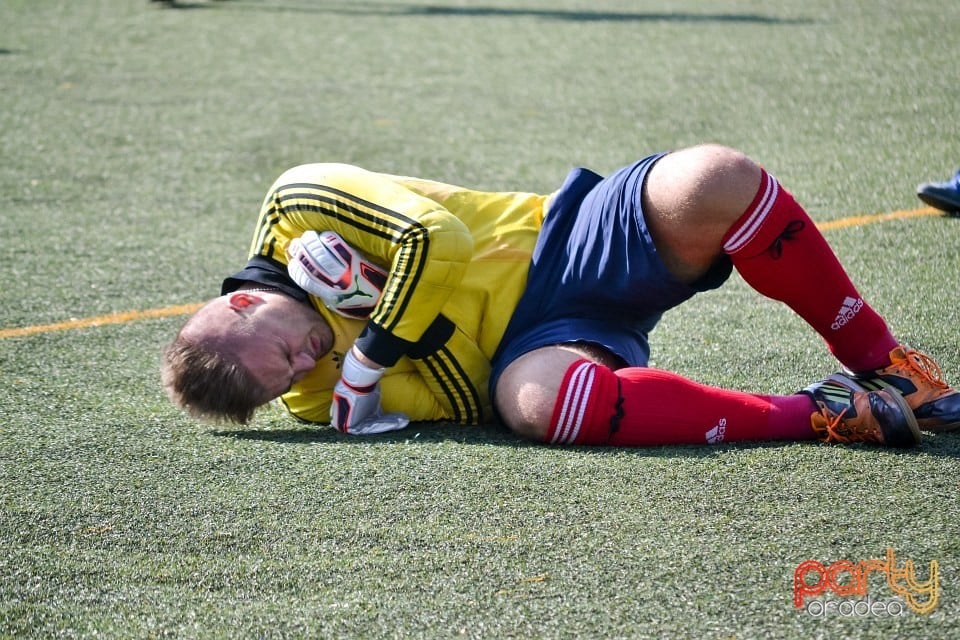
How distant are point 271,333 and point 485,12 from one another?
7.76m

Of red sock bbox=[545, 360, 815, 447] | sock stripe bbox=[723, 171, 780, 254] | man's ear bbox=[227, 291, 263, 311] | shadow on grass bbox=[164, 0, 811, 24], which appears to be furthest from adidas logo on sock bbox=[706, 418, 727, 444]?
shadow on grass bbox=[164, 0, 811, 24]

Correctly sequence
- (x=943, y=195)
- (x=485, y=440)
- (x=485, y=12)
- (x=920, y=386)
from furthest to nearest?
(x=485, y=12) → (x=943, y=195) → (x=485, y=440) → (x=920, y=386)

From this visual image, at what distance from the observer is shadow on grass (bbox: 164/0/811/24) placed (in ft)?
29.8

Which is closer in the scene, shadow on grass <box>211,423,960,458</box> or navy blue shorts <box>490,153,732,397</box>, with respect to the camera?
shadow on grass <box>211,423,960,458</box>

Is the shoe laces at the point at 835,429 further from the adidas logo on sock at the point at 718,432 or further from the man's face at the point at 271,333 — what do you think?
the man's face at the point at 271,333

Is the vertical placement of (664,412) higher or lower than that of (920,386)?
lower

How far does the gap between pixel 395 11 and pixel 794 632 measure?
9.03m

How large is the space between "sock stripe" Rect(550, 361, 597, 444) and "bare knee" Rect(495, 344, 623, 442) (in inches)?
1.0

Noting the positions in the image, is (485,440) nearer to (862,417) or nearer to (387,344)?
(387,344)

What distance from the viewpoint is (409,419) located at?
9.65 ft

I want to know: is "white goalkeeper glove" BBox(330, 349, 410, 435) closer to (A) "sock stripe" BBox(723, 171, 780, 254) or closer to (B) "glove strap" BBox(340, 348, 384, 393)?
(B) "glove strap" BBox(340, 348, 384, 393)

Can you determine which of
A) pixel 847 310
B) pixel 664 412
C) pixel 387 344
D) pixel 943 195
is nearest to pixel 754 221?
pixel 847 310

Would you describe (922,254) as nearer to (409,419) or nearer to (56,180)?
(409,419)

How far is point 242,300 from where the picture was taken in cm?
281
